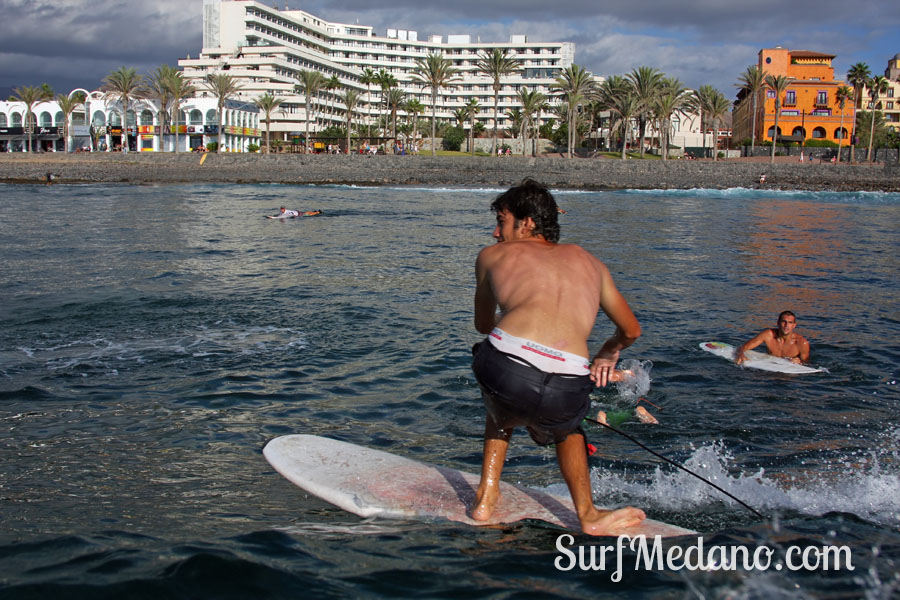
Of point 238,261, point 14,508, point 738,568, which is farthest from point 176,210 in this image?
point 738,568

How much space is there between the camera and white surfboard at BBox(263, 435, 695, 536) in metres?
4.10

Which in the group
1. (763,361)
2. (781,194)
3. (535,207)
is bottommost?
(763,361)

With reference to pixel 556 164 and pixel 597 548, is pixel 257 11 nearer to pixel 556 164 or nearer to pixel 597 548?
pixel 556 164

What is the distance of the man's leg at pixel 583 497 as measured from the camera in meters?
3.68

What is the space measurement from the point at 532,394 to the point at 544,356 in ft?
0.64

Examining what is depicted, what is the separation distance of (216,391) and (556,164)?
7183cm

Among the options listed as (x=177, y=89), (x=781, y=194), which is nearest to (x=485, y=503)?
(x=781, y=194)

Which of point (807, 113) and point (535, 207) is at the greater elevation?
point (807, 113)

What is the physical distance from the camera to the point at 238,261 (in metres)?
17.0

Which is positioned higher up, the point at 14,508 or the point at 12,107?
the point at 12,107

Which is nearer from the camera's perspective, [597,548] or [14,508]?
[597,548]

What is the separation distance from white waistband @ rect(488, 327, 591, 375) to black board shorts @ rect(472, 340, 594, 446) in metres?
0.03

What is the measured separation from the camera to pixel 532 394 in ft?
11.2

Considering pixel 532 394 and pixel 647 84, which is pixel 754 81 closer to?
pixel 647 84
